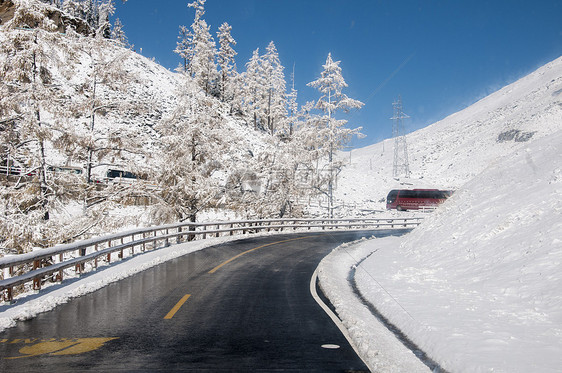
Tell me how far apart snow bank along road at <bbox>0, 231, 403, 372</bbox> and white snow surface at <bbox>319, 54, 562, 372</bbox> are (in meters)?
0.69

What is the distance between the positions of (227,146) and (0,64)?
14770 mm

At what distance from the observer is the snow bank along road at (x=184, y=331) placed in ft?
15.3

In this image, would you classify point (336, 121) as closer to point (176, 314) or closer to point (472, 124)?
point (176, 314)

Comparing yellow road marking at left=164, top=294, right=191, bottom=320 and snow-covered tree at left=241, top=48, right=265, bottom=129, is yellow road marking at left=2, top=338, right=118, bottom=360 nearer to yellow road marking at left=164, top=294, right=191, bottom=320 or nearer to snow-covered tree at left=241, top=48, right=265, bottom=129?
yellow road marking at left=164, top=294, right=191, bottom=320

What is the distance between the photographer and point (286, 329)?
20.2 feet

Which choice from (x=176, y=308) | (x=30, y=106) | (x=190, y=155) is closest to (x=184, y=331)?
(x=176, y=308)

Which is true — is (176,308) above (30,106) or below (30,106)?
below

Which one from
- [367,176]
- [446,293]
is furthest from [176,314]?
[367,176]

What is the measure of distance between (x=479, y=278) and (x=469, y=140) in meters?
127

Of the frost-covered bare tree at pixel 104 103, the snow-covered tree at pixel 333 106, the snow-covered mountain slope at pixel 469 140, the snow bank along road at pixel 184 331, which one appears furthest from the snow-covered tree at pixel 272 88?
the snow bank along road at pixel 184 331

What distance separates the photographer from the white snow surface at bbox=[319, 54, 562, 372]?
505 centimetres

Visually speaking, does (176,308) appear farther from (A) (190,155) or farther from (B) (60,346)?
(A) (190,155)

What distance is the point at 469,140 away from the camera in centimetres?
12131

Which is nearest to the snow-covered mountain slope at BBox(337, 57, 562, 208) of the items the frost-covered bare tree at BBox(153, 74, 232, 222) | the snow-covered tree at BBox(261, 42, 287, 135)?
the snow-covered tree at BBox(261, 42, 287, 135)
